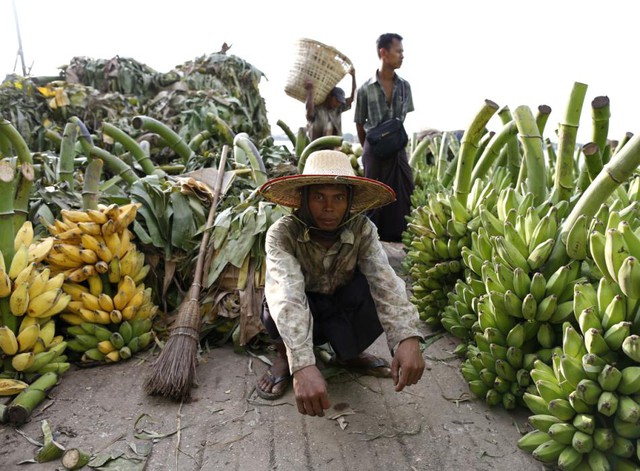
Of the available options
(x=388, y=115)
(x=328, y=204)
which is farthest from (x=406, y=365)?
(x=388, y=115)

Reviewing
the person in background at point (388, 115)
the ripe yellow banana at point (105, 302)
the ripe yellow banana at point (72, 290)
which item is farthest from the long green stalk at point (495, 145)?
the ripe yellow banana at point (72, 290)

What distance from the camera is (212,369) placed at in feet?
8.58

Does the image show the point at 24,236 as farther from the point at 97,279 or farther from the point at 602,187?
the point at 602,187

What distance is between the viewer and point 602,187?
1697mm

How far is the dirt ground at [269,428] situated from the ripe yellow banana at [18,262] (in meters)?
0.66

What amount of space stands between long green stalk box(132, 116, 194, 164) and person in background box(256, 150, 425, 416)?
9.41 feet

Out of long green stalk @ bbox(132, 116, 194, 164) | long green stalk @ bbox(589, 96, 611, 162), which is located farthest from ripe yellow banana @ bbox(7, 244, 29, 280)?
long green stalk @ bbox(589, 96, 611, 162)

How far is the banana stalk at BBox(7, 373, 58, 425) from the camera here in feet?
6.71

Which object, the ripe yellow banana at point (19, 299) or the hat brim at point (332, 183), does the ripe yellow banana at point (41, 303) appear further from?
the hat brim at point (332, 183)

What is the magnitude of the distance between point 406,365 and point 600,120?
147cm

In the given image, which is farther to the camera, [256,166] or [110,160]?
[256,166]

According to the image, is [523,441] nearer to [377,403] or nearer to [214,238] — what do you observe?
[377,403]

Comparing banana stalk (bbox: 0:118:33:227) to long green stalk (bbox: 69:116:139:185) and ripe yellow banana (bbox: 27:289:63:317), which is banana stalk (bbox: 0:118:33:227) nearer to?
ripe yellow banana (bbox: 27:289:63:317)

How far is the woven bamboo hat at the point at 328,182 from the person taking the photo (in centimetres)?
198
